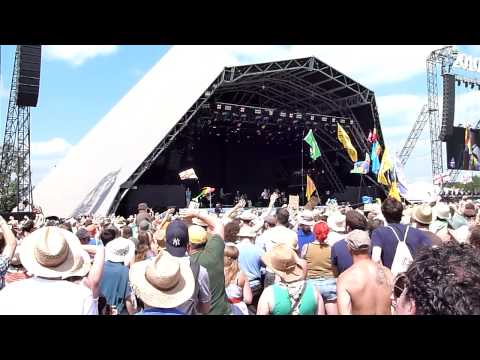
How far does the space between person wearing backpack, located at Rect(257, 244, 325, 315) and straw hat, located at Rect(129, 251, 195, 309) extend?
31.4 inches

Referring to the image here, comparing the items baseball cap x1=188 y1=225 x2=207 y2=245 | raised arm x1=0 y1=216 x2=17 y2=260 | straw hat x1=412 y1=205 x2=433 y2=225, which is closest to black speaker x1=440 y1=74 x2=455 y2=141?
straw hat x1=412 y1=205 x2=433 y2=225

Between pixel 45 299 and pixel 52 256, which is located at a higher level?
pixel 52 256

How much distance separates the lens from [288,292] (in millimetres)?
3193

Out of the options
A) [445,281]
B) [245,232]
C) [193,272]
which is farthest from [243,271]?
[445,281]

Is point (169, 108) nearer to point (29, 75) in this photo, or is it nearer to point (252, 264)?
point (29, 75)

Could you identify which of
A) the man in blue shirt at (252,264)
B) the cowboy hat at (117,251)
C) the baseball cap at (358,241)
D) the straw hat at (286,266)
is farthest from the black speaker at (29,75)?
the baseball cap at (358,241)

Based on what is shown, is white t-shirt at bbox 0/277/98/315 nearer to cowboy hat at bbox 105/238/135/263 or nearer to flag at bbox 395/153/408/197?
cowboy hat at bbox 105/238/135/263

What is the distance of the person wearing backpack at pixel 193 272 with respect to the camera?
276cm

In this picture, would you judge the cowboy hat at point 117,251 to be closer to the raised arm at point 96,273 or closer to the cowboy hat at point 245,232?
the raised arm at point 96,273

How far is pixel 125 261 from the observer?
165 inches

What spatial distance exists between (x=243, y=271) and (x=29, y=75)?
1605 cm

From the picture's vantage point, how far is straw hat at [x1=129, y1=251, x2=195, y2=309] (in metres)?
2.41
